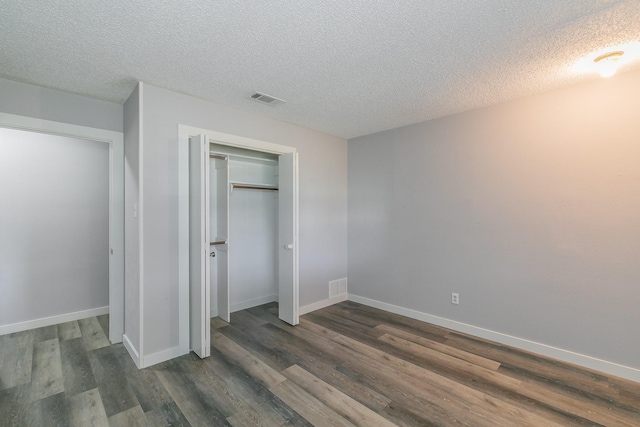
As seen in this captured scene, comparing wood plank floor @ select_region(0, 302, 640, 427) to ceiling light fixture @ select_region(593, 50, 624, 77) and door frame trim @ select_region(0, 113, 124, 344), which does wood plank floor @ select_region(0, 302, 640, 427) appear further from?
ceiling light fixture @ select_region(593, 50, 624, 77)

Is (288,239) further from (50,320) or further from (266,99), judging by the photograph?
(50,320)

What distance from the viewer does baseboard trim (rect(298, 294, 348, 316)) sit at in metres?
4.01

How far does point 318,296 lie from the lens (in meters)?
4.21

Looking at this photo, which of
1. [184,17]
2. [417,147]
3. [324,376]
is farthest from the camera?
[417,147]

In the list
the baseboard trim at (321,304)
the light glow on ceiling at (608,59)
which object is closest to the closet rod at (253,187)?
Result: the baseboard trim at (321,304)

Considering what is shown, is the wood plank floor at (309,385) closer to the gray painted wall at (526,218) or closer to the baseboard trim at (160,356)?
the baseboard trim at (160,356)

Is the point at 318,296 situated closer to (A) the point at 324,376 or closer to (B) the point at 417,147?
(A) the point at 324,376

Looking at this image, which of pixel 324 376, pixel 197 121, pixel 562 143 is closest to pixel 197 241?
pixel 197 121

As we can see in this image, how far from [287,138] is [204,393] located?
2917 mm

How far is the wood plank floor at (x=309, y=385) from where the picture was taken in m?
1.97

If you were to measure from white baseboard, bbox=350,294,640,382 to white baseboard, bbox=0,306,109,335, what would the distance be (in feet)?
13.4

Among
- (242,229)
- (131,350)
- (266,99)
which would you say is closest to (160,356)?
(131,350)

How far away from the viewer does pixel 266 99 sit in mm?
2975

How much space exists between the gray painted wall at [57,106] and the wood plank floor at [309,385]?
232 cm
